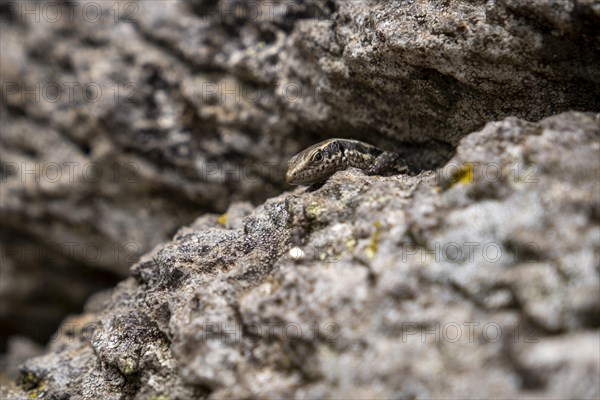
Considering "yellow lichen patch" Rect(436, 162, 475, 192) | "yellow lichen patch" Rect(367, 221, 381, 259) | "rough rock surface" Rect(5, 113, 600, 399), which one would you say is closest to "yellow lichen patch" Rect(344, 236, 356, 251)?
"rough rock surface" Rect(5, 113, 600, 399)

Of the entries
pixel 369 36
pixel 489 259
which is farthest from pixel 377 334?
pixel 369 36

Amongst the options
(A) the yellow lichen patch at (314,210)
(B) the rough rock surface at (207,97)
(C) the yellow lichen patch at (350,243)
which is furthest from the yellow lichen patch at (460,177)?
(B) the rough rock surface at (207,97)

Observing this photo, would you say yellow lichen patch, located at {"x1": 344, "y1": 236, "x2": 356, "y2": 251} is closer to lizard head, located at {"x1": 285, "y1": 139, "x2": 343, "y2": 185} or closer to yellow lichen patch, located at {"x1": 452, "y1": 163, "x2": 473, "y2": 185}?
yellow lichen patch, located at {"x1": 452, "y1": 163, "x2": 473, "y2": 185}

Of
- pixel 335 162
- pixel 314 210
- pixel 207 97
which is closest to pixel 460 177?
pixel 314 210

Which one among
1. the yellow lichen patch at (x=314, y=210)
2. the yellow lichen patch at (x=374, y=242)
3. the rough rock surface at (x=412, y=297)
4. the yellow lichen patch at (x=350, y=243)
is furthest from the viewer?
the yellow lichen patch at (x=314, y=210)

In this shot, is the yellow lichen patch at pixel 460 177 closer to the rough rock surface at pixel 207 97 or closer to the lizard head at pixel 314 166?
the rough rock surface at pixel 207 97

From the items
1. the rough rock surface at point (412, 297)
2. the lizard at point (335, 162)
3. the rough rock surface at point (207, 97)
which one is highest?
the rough rock surface at point (207, 97)
